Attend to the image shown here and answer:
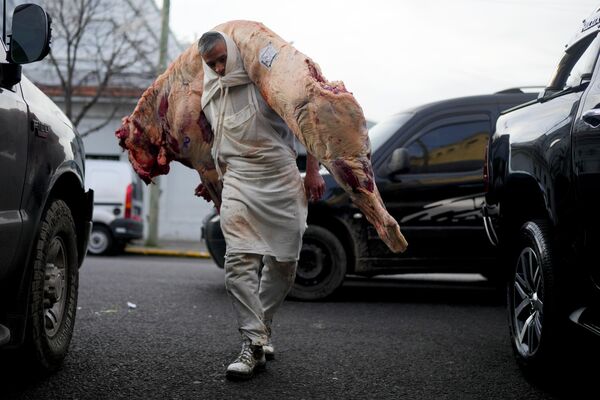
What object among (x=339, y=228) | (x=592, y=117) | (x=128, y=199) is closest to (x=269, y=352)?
(x=592, y=117)

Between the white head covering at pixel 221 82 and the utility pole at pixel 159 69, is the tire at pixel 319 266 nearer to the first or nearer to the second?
the white head covering at pixel 221 82

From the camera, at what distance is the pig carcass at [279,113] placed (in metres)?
3.38

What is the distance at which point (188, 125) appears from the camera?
408 cm

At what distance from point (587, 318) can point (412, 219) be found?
12.3ft

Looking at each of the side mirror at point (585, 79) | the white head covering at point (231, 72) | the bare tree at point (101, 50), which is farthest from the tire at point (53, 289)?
the bare tree at point (101, 50)

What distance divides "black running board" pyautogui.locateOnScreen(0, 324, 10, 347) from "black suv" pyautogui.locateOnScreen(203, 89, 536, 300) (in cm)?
411

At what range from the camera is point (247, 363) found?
365 centimetres

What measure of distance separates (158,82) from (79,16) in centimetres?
1551

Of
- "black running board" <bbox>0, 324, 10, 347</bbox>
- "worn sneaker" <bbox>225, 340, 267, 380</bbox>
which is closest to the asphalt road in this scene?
"worn sneaker" <bbox>225, 340, 267, 380</bbox>

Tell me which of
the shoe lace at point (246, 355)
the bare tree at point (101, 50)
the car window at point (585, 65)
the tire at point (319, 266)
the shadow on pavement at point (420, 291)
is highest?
the bare tree at point (101, 50)

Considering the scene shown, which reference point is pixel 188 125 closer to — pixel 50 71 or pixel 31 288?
pixel 31 288

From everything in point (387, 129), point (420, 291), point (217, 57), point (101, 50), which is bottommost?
Answer: point (420, 291)

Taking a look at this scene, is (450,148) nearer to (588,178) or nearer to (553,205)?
(553,205)

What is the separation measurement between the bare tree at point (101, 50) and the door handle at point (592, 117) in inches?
659
